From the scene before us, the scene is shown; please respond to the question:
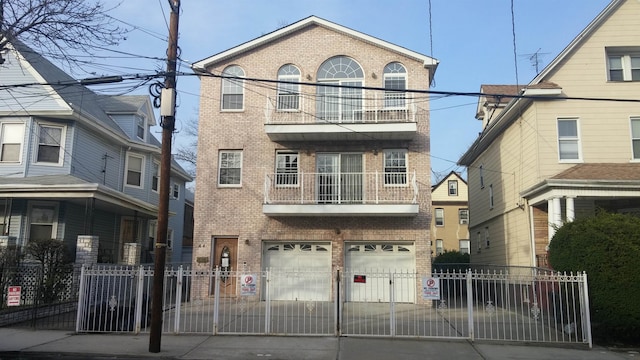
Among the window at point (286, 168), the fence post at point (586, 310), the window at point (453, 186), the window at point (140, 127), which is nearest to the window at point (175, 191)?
the window at point (140, 127)

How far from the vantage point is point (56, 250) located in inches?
612

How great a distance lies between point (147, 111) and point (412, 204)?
16.8 metres

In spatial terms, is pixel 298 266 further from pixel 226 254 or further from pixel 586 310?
pixel 586 310

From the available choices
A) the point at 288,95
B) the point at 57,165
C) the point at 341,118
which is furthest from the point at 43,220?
the point at 341,118

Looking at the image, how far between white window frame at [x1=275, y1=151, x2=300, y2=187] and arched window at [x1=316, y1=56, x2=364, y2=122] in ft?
5.87

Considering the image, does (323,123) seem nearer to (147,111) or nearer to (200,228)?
(200,228)

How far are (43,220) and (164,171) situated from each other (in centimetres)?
1170

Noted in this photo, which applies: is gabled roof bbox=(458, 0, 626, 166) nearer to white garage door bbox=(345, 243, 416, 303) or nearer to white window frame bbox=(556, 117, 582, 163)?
white window frame bbox=(556, 117, 582, 163)

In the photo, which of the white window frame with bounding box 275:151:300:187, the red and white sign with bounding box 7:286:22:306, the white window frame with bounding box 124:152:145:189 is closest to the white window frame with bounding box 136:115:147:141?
the white window frame with bounding box 124:152:145:189

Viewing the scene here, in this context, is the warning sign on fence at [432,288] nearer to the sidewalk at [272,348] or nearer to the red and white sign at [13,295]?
the sidewalk at [272,348]

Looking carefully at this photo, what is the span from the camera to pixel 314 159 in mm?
17828

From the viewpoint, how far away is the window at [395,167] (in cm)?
1730

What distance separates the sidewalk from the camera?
30.6 feet

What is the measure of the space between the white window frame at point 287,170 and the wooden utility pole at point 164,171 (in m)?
7.50
